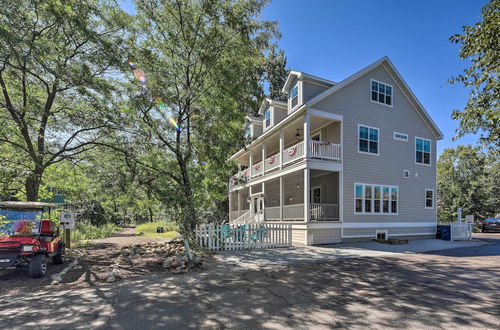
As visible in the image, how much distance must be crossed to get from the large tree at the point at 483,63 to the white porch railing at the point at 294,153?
283 inches

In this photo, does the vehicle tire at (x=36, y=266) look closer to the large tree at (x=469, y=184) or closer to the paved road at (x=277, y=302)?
the paved road at (x=277, y=302)

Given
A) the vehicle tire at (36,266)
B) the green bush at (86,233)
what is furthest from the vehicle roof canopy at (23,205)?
the green bush at (86,233)

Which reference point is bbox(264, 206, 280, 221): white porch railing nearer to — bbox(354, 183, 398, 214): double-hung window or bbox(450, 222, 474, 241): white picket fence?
bbox(354, 183, 398, 214): double-hung window

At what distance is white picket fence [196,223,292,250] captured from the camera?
11133mm

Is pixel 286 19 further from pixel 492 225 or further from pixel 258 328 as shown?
pixel 492 225

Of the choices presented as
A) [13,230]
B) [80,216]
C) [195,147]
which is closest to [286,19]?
[195,147]

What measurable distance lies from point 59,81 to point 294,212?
40.7 feet

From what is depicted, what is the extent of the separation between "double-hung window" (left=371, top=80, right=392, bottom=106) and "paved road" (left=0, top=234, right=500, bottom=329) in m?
11.4

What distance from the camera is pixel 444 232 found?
16422 millimetres

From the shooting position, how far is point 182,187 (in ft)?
33.5

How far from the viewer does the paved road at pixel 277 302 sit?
164 inches

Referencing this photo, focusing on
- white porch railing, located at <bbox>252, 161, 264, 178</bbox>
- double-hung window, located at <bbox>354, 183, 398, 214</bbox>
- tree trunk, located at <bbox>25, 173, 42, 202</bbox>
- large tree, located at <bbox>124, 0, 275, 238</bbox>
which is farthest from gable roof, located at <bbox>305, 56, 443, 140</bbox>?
tree trunk, located at <bbox>25, 173, 42, 202</bbox>

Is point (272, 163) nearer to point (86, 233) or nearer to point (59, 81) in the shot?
point (59, 81)

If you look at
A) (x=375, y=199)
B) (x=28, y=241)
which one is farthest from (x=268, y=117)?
(x=28, y=241)
